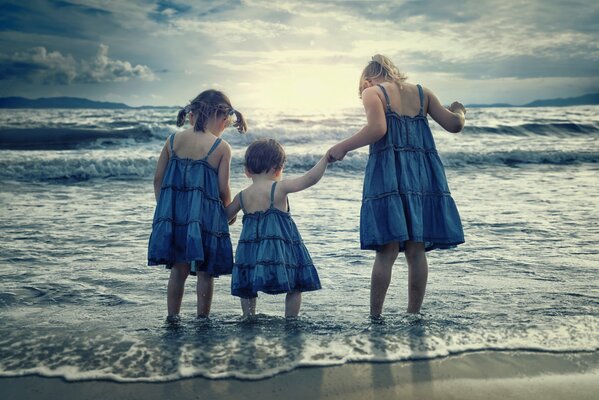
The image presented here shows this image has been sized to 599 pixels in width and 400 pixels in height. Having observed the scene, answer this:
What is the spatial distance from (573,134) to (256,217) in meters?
23.8

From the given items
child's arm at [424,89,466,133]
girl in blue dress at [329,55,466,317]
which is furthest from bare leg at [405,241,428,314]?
child's arm at [424,89,466,133]

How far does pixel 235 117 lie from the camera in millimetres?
3689

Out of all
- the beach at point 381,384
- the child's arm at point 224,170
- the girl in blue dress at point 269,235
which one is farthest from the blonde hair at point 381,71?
the beach at point 381,384

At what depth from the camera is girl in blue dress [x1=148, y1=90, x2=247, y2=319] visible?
11.7 feet

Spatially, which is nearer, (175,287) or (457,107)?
(175,287)

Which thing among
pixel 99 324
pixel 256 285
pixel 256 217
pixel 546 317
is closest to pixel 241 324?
pixel 256 285

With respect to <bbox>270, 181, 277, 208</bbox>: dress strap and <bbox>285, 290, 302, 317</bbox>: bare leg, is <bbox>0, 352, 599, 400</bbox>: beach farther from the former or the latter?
<bbox>270, 181, 277, 208</bbox>: dress strap

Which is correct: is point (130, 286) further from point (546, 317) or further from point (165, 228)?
point (546, 317)

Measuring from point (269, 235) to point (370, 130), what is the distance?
90 cm

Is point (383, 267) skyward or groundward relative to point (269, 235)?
groundward

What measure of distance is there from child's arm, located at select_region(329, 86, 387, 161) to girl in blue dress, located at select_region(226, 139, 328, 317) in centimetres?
31

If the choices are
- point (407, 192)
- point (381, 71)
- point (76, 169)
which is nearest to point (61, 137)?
point (76, 169)

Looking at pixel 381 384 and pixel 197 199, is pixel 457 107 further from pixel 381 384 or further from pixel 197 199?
pixel 381 384

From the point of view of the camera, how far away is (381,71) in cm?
363
